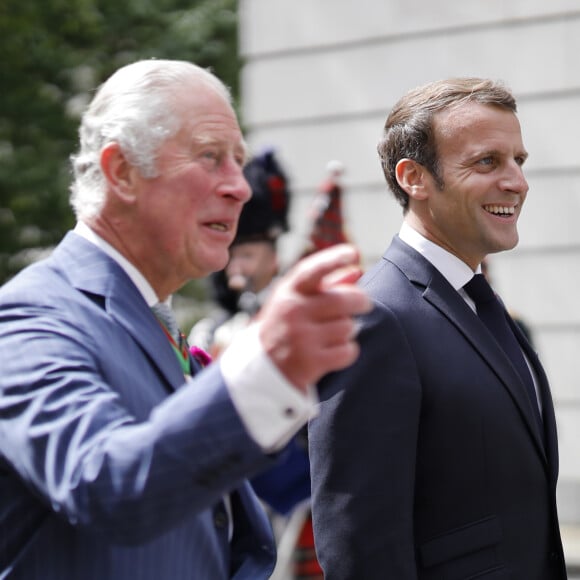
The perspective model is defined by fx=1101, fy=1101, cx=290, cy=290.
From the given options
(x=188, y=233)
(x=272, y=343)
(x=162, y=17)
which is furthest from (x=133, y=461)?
(x=162, y=17)

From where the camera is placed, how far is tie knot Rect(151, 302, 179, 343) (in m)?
2.01

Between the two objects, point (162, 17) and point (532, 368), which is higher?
point (162, 17)

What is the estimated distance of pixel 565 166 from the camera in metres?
7.73

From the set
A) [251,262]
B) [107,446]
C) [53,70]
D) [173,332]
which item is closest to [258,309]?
[251,262]

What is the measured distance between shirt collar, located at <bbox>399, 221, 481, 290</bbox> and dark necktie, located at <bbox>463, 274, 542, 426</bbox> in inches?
1.6

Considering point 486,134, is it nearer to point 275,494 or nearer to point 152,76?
point 152,76

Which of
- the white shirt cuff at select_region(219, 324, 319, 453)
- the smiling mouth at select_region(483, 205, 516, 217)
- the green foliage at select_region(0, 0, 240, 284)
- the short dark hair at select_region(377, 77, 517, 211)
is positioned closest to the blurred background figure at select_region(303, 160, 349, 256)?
the short dark hair at select_region(377, 77, 517, 211)

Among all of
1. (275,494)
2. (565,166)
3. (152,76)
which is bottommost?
(275,494)

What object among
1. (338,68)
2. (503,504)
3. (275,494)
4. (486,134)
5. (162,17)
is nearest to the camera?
(503,504)

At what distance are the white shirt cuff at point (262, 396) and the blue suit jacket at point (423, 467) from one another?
3.68 ft

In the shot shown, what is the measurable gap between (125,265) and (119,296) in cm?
10

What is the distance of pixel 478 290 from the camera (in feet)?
9.29

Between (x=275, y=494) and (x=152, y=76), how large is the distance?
306 centimetres

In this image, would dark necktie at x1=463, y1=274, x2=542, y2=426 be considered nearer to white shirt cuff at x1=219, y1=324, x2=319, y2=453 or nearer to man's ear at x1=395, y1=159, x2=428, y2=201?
Result: man's ear at x1=395, y1=159, x2=428, y2=201
